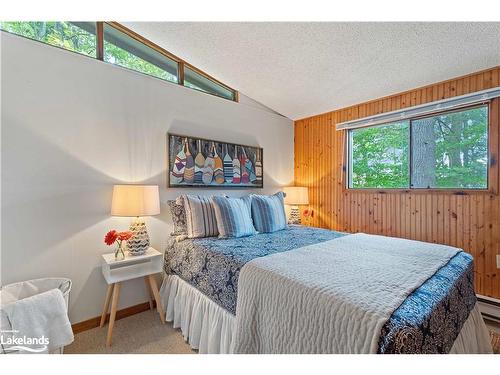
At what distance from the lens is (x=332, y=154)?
11.1 ft

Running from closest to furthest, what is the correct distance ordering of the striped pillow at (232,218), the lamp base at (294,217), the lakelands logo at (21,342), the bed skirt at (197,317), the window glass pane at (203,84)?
the lakelands logo at (21,342)
the bed skirt at (197,317)
the striped pillow at (232,218)
the window glass pane at (203,84)
the lamp base at (294,217)

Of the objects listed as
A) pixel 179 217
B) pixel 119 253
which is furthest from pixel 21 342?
pixel 179 217

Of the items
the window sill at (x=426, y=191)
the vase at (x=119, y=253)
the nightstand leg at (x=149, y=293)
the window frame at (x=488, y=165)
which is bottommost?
the nightstand leg at (x=149, y=293)

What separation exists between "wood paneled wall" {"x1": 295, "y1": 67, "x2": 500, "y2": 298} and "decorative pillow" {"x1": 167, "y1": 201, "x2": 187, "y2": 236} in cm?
214

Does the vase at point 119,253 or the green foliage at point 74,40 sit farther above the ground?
the green foliage at point 74,40

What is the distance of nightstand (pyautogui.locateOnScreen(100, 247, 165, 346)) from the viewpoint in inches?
73.0

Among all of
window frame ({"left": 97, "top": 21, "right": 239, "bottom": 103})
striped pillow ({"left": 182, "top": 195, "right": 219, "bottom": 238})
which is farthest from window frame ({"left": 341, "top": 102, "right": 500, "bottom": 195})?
window frame ({"left": 97, "top": 21, "right": 239, "bottom": 103})

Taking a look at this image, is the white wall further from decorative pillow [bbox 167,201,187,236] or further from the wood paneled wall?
the wood paneled wall

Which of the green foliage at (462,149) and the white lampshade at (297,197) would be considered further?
the white lampshade at (297,197)

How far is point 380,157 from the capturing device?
303 cm

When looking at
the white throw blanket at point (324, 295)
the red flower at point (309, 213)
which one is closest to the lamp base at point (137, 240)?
the white throw blanket at point (324, 295)

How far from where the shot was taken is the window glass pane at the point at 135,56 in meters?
2.26

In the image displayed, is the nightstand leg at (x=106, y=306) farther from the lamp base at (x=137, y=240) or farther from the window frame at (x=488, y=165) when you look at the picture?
the window frame at (x=488, y=165)

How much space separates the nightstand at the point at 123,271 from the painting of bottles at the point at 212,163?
81 cm
